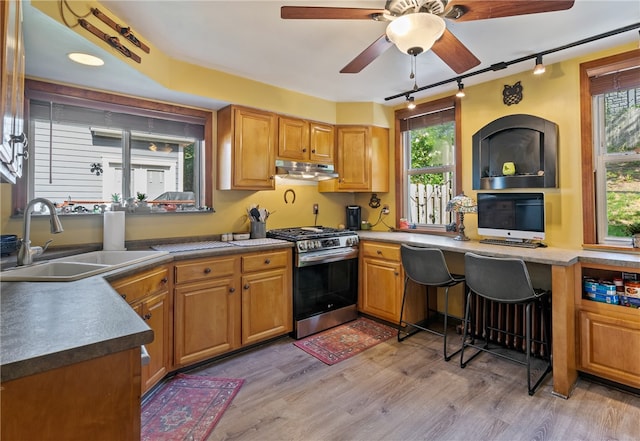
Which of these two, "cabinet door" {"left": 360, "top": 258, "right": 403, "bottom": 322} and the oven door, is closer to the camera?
the oven door

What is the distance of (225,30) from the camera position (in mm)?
2145

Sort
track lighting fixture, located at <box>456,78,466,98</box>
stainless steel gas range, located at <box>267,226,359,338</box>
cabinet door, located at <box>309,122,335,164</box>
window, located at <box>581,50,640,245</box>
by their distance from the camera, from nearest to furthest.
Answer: window, located at <box>581,50,640,245</box> → track lighting fixture, located at <box>456,78,466,98</box> → stainless steel gas range, located at <box>267,226,359,338</box> → cabinet door, located at <box>309,122,335,164</box>

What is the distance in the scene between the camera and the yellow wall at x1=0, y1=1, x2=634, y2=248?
2439 mm

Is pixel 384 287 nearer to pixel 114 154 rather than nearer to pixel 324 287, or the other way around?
pixel 324 287

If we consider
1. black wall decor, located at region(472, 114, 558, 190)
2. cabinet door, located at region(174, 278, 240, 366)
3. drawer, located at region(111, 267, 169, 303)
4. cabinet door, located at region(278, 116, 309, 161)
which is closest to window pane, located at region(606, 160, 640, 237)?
black wall decor, located at region(472, 114, 558, 190)

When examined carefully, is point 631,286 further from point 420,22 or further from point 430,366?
point 420,22

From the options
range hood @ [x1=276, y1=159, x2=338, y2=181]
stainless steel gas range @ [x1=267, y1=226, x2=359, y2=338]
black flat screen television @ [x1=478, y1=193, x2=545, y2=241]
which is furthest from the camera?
range hood @ [x1=276, y1=159, x2=338, y2=181]

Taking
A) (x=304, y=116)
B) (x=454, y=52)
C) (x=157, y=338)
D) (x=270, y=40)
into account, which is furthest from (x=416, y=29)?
(x=157, y=338)

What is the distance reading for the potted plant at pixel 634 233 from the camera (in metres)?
2.27

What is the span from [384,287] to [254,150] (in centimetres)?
195

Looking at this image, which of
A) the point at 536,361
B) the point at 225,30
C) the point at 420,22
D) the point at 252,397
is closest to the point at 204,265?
the point at 252,397

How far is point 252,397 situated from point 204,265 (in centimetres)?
103

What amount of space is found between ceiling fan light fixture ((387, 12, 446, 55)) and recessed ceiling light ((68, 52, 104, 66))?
1.86 m

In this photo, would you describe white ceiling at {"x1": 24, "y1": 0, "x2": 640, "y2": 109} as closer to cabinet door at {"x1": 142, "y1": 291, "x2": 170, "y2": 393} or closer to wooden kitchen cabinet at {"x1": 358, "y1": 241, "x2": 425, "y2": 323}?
cabinet door at {"x1": 142, "y1": 291, "x2": 170, "y2": 393}
